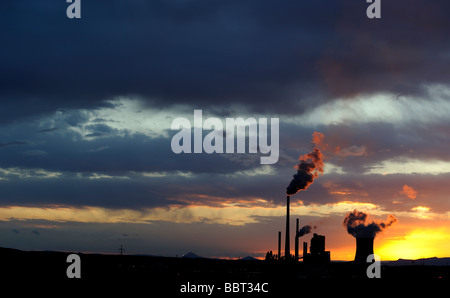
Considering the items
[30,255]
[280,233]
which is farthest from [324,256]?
[30,255]

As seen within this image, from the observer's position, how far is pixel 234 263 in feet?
379

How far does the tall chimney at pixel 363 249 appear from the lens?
11062 centimetres

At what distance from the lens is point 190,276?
73.1 metres

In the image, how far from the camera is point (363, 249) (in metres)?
113

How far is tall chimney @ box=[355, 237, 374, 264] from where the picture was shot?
4355 inches
